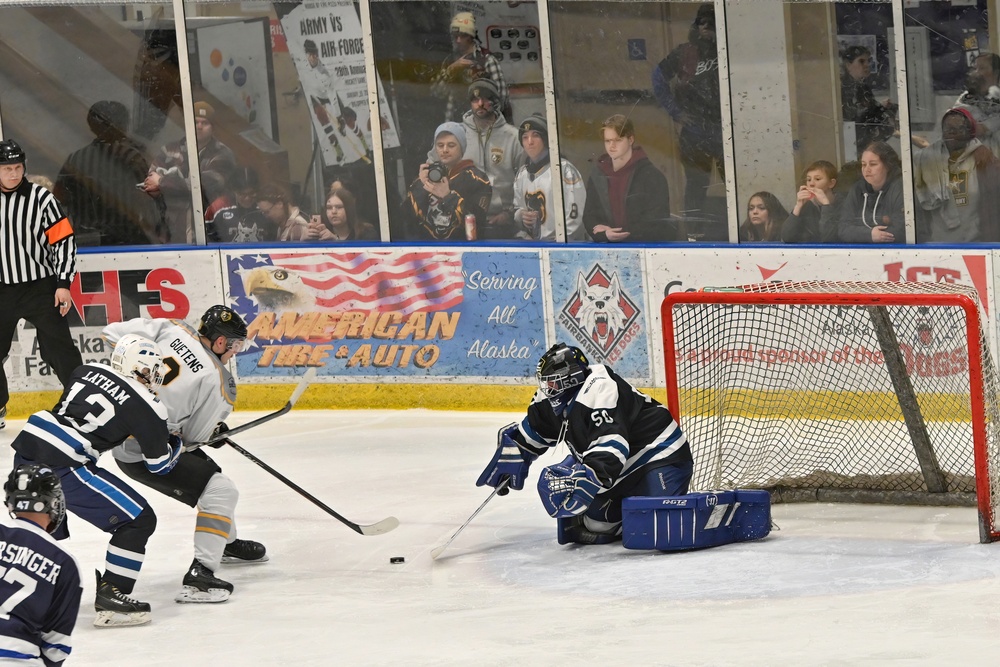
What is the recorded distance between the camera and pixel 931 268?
6.80 m

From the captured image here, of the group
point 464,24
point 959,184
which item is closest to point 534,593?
point 959,184

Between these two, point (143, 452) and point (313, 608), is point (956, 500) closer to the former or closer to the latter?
point (313, 608)

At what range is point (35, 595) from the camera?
327 centimetres

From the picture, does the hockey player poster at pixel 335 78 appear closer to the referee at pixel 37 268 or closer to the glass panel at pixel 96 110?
the glass panel at pixel 96 110

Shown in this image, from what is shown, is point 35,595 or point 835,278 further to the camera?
point 835,278

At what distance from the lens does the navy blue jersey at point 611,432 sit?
5105mm

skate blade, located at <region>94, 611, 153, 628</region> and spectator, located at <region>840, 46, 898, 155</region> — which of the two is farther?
spectator, located at <region>840, 46, 898, 155</region>

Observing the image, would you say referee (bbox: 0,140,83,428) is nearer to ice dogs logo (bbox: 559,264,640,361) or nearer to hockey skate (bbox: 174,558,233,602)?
ice dogs logo (bbox: 559,264,640,361)

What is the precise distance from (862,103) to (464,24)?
2.01 m

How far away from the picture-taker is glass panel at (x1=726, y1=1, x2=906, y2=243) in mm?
7027

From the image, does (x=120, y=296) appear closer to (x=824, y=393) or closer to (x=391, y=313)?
(x=391, y=313)

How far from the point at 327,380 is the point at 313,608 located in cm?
327

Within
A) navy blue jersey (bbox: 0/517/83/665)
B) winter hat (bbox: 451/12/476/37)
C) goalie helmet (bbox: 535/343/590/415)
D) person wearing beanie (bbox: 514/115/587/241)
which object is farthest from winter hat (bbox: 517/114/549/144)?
navy blue jersey (bbox: 0/517/83/665)

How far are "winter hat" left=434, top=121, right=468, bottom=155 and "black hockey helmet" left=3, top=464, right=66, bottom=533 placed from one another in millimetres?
4706
